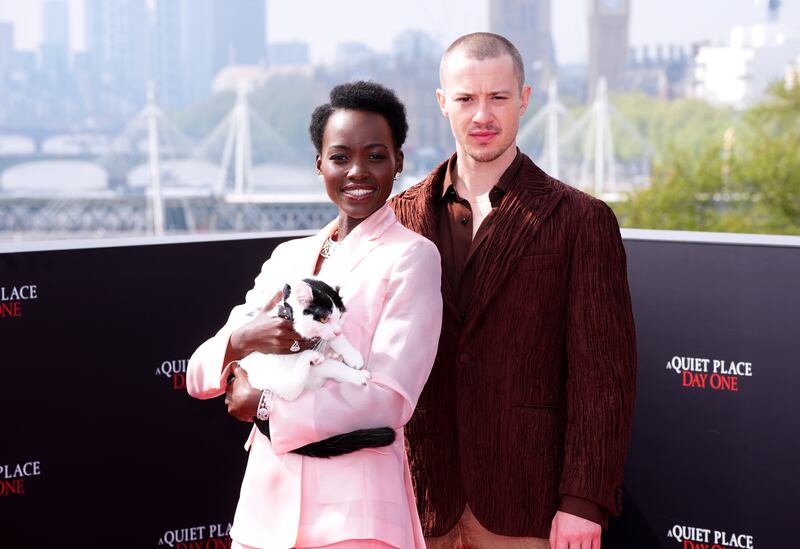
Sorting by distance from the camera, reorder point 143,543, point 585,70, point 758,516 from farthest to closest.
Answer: point 585,70, point 143,543, point 758,516

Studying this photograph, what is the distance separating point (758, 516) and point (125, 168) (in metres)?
75.5

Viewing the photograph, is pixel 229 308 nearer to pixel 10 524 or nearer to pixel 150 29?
pixel 10 524

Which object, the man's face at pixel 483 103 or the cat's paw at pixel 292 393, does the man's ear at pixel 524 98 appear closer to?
the man's face at pixel 483 103

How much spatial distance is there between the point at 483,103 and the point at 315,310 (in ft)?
3.07

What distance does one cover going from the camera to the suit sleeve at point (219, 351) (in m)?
2.77

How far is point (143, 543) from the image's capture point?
4.35 metres

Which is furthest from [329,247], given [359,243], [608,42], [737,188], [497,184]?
[608,42]

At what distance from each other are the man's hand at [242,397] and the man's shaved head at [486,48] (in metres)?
1.07

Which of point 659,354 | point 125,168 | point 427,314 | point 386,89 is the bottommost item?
point 125,168

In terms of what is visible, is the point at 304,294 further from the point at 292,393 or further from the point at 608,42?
the point at 608,42

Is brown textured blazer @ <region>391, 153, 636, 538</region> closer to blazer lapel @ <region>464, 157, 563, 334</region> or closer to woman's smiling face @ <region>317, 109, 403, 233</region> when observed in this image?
blazer lapel @ <region>464, 157, 563, 334</region>

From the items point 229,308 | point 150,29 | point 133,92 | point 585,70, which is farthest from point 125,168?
point 229,308

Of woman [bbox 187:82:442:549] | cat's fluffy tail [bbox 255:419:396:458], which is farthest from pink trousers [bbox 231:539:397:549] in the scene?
cat's fluffy tail [bbox 255:419:396:458]

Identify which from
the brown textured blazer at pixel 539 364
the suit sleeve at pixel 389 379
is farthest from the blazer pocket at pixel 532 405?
the suit sleeve at pixel 389 379
